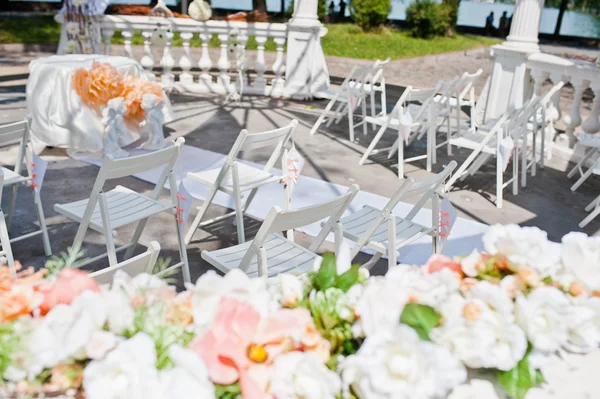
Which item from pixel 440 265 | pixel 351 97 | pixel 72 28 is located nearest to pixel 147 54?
pixel 72 28

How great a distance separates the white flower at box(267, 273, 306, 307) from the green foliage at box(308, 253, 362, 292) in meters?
0.04

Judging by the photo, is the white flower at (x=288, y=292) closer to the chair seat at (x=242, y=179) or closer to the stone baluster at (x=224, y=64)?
the chair seat at (x=242, y=179)

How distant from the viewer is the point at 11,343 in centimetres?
92

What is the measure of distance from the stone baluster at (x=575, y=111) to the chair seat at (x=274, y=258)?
4414mm

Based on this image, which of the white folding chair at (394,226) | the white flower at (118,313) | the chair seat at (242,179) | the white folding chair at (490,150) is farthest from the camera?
the white folding chair at (490,150)

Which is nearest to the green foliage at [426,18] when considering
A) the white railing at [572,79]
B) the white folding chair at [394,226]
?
the white railing at [572,79]

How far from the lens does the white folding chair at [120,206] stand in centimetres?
289

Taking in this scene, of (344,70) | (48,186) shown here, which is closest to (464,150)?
(48,186)

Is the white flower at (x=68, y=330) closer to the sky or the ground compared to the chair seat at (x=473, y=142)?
closer to the sky

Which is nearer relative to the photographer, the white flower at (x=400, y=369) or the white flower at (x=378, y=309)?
the white flower at (x=400, y=369)

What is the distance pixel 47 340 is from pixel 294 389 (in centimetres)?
39

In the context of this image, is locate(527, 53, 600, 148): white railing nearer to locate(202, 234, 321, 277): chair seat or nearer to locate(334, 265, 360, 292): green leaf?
locate(202, 234, 321, 277): chair seat

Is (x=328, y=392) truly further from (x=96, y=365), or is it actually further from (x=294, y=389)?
(x=96, y=365)

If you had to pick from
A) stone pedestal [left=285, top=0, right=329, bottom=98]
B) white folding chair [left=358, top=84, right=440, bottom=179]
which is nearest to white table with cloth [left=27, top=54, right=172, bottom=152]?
white folding chair [left=358, top=84, right=440, bottom=179]
